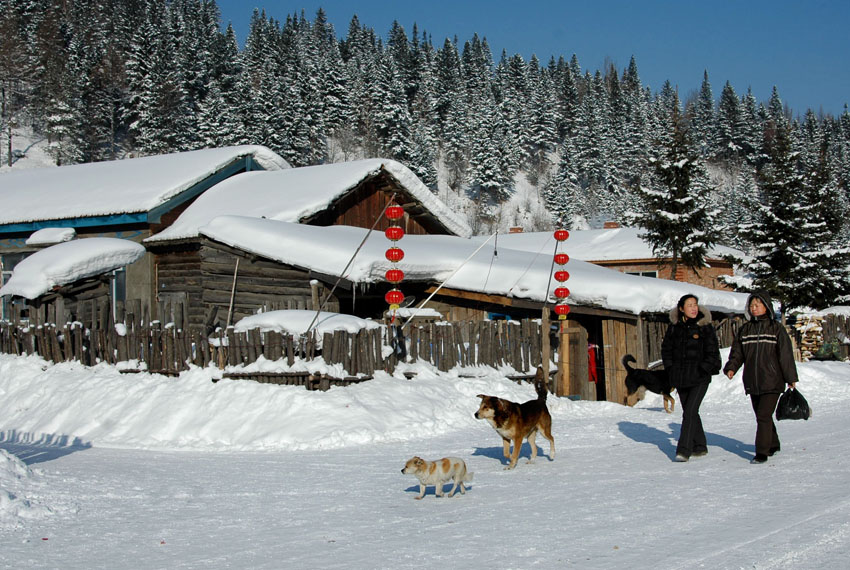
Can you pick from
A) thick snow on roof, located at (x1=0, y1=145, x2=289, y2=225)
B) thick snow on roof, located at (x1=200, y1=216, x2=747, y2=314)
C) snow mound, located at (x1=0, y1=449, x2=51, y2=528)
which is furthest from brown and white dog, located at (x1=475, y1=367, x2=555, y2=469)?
thick snow on roof, located at (x1=0, y1=145, x2=289, y2=225)

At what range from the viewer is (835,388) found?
17.7m

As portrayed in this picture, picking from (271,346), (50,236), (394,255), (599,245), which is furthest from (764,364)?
(599,245)

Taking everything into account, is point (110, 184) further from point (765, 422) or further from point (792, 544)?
point (792, 544)

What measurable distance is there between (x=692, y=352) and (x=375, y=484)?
387 centimetres

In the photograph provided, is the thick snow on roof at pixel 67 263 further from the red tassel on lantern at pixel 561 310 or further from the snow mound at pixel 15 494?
the red tassel on lantern at pixel 561 310

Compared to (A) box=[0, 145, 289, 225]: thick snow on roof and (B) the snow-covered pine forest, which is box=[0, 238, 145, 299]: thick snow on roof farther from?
(B) the snow-covered pine forest

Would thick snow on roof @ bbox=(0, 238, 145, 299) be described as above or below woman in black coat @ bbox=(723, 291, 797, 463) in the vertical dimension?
above

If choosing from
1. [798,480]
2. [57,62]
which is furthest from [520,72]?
[798,480]

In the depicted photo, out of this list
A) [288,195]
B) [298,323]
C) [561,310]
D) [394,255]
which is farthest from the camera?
[288,195]

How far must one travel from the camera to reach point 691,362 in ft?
30.7

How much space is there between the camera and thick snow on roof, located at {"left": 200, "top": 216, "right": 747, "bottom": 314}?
55.9 feet

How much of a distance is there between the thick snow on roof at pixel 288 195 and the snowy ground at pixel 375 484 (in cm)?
837

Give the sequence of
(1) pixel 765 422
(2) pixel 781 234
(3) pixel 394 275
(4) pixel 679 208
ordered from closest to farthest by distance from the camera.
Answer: (1) pixel 765 422 < (3) pixel 394 275 < (2) pixel 781 234 < (4) pixel 679 208

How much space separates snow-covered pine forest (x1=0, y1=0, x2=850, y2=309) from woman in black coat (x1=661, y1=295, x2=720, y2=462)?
2883cm
